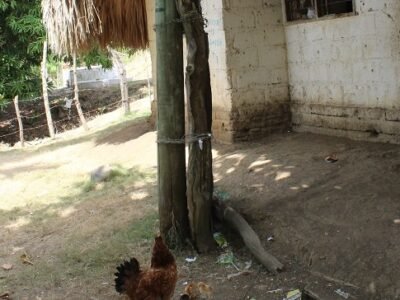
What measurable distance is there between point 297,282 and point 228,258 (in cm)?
79

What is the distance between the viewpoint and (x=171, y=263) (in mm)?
3924

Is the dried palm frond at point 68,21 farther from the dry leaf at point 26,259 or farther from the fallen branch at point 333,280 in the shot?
the fallen branch at point 333,280

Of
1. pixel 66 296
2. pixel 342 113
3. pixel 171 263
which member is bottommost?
pixel 66 296

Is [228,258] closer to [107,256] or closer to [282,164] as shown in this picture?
[107,256]

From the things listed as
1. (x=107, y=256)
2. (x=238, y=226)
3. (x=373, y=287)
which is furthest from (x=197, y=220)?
(x=373, y=287)

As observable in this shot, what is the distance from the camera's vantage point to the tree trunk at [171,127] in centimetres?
478

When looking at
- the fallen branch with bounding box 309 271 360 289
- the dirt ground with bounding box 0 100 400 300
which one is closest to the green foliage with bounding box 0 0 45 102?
the dirt ground with bounding box 0 100 400 300

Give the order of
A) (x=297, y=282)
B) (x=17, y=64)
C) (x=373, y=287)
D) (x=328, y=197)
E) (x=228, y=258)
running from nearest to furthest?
(x=373, y=287) < (x=297, y=282) < (x=228, y=258) < (x=328, y=197) < (x=17, y=64)

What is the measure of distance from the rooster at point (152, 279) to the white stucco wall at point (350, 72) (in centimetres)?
356

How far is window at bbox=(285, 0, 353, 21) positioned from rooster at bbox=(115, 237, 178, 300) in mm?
4281

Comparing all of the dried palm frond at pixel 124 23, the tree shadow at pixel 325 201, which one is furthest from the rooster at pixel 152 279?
the dried palm frond at pixel 124 23

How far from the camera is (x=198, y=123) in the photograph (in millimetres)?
4824

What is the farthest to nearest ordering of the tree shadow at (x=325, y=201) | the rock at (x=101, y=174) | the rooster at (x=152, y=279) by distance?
the rock at (x=101, y=174) → the tree shadow at (x=325, y=201) → the rooster at (x=152, y=279)

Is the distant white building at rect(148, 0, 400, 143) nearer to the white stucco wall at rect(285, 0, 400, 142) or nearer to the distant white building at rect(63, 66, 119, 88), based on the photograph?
the white stucco wall at rect(285, 0, 400, 142)
